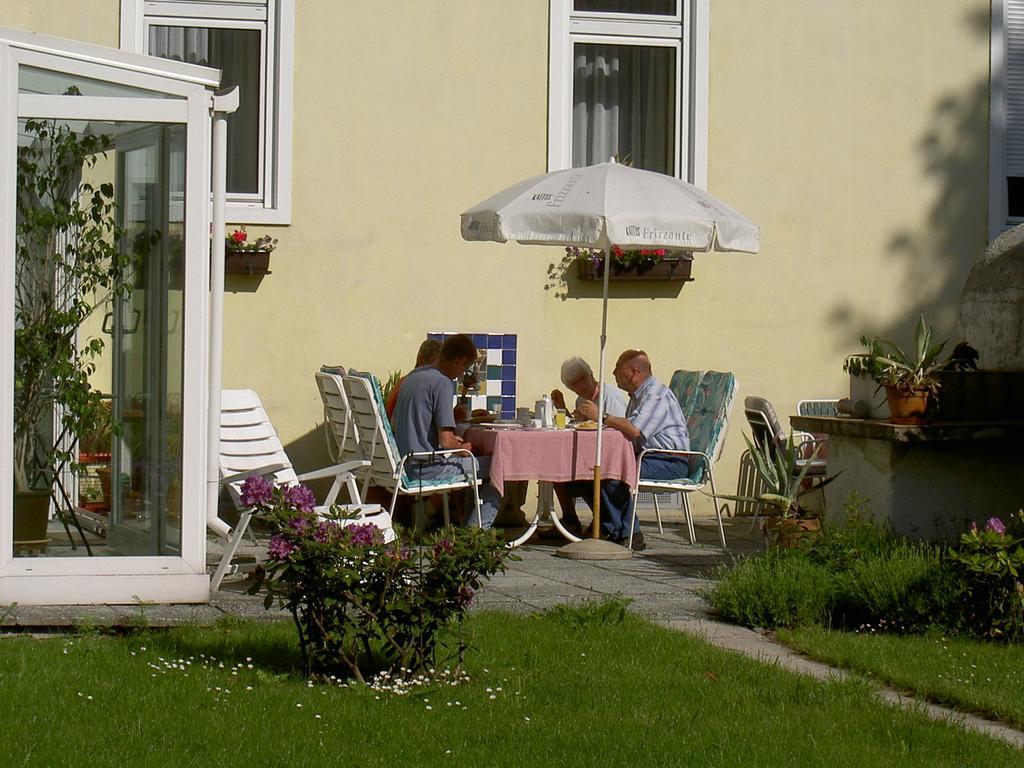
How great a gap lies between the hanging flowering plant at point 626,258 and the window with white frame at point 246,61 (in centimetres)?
189

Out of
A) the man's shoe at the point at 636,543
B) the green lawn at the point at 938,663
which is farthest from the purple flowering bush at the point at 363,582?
the man's shoe at the point at 636,543

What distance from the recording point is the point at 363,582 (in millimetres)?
4996

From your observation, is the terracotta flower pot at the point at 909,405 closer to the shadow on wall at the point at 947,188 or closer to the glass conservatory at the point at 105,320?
the glass conservatory at the point at 105,320

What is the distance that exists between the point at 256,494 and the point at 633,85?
633cm

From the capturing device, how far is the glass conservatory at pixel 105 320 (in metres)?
6.37

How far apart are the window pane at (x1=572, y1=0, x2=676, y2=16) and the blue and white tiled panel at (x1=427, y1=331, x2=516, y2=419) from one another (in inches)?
88.0

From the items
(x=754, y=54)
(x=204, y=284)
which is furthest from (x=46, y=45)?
(x=754, y=54)

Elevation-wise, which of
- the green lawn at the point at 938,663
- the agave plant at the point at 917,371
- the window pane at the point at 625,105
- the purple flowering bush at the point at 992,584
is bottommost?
the green lawn at the point at 938,663

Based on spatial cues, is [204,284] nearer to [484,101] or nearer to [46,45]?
[46,45]

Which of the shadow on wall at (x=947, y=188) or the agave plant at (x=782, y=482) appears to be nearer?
the agave plant at (x=782, y=482)

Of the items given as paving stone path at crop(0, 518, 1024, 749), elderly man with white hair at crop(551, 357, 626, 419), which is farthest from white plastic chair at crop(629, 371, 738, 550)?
elderly man with white hair at crop(551, 357, 626, 419)

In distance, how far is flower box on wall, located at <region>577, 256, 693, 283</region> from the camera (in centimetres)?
1027

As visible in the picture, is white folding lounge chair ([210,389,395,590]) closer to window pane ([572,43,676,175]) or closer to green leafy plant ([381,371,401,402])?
green leafy plant ([381,371,401,402])

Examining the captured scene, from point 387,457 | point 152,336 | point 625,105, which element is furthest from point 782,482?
point 625,105
